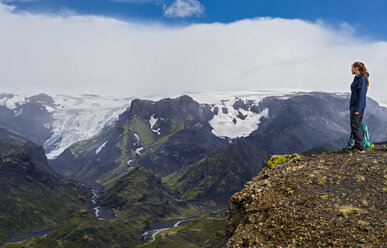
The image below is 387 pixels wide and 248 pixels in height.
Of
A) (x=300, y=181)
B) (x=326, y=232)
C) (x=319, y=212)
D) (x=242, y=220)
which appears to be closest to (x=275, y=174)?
(x=300, y=181)

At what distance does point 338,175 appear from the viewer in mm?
21000

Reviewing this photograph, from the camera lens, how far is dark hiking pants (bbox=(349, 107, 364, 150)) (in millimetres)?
24359

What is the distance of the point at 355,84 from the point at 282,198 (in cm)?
993

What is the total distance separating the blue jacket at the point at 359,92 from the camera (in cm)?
2333

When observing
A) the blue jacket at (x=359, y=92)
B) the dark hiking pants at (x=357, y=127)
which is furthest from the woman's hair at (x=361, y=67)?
the dark hiking pants at (x=357, y=127)

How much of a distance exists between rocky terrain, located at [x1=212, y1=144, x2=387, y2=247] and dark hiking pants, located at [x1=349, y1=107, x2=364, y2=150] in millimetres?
1173

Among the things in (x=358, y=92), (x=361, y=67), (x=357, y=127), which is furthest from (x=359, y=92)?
(x=357, y=127)

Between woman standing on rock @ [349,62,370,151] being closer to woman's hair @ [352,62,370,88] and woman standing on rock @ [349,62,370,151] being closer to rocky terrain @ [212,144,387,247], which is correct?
woman's hair @ [352,62,370,88]

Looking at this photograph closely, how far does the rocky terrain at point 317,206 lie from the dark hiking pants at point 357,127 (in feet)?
3.85

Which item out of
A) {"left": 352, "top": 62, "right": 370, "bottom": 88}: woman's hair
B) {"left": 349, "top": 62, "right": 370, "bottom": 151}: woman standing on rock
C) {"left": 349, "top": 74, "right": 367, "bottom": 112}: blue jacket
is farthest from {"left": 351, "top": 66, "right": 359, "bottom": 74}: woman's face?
{"left": 349, "top": 74, "right": 367, "bottom": 112}: blue jacket

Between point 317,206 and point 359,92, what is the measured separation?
955cm

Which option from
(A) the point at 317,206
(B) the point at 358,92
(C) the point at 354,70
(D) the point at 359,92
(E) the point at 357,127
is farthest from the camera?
(E) the point at 357,127

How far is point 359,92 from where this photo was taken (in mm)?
23484

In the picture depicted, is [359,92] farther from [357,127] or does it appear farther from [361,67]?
[357,127]
